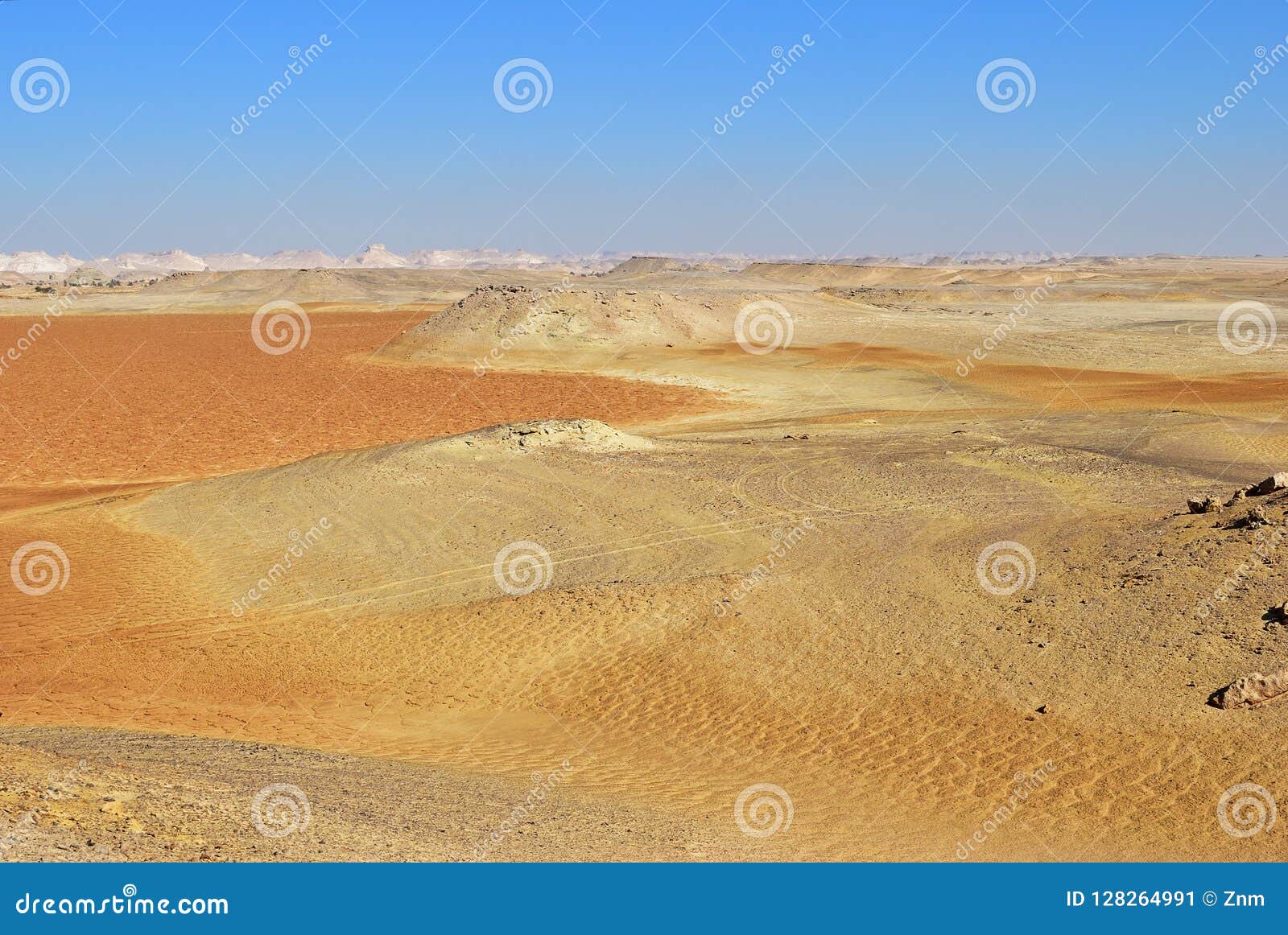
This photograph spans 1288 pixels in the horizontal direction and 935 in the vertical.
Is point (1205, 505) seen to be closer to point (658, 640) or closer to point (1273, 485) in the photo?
point (1273, 485)

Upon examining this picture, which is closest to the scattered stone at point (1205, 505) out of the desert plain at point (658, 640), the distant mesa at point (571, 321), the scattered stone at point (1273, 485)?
the desert plain at point (658, 640)

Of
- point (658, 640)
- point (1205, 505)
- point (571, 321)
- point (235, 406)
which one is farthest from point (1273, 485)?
point (571, 321)

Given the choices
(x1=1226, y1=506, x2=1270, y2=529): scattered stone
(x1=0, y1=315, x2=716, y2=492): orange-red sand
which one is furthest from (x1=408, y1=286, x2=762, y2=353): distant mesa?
(x1=1226, y1=506, x2=1270, y2=529): scattered stone

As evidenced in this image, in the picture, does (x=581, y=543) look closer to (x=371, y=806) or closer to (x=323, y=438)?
(x=371, y=806)

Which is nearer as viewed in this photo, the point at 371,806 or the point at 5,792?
the point at 5,792

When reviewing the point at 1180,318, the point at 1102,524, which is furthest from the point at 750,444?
the point at 1180,318

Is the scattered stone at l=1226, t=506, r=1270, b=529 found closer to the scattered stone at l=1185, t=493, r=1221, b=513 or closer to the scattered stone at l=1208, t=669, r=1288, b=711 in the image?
the scattered stone at l=1185, t=493, r=1221, b=513
